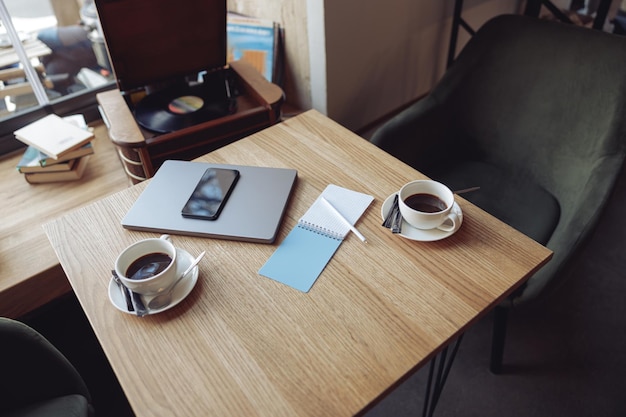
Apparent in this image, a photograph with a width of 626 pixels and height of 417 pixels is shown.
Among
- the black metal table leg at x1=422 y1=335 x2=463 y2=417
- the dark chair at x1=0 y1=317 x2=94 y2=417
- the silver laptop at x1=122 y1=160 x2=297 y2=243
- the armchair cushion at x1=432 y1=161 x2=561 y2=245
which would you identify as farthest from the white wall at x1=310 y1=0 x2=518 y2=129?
the dark chair at x1=0 y1=317 x2=94 y2=417

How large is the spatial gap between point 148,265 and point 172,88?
855 mm

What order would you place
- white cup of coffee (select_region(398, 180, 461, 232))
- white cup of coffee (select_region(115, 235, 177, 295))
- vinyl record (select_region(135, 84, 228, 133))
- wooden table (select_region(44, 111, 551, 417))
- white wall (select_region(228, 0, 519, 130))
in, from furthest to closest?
1. white wall (select_region(228, 0, 519, 130))
2. vinyl record (select_region(135, 84, 228, 133))
3. white cup of coffee (select_region(398, 180, 461, 232))
4. white cup of coffee (select_region(115, 235, 177, 295))
5. wooden table (select_region(44, 111, 551, 417))

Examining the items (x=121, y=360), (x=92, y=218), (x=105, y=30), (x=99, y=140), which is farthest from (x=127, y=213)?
(x=99, y=140)

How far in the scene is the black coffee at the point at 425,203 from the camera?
3.21 feet

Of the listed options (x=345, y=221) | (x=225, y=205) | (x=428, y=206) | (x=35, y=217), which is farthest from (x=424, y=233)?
(x=35, y=217)

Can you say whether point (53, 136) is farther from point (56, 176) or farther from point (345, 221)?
point (345, 221)

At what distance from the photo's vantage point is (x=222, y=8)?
146 cm

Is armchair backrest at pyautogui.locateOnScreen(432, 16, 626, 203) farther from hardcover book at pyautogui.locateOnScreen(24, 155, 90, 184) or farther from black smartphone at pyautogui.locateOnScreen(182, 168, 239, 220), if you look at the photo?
hardcover book at pyautogui.locateOnScreen(24, 155, 90, 184)

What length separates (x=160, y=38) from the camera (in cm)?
142

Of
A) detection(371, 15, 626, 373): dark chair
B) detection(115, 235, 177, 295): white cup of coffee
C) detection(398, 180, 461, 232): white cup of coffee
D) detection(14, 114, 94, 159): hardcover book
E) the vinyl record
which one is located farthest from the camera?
detection(14, 114, 94, 159): hardcover book

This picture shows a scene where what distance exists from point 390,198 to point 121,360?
605 mm

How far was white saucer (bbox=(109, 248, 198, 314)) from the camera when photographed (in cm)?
85

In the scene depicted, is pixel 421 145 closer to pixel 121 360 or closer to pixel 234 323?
pixel 234 323

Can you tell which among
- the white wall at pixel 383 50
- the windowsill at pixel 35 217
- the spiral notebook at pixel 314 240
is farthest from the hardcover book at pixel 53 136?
the spiral notebook at pixel 314 240
